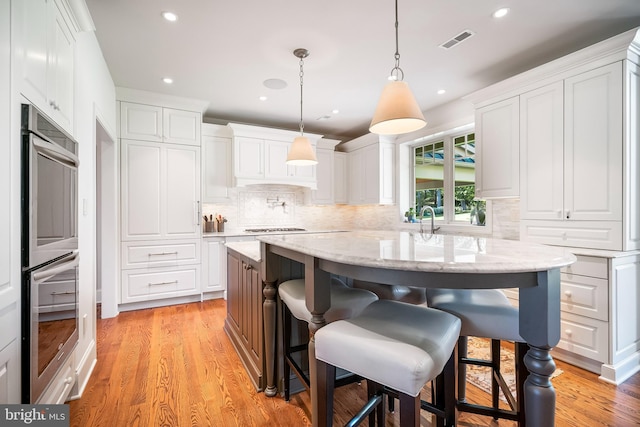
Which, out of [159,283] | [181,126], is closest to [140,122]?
[181,126]

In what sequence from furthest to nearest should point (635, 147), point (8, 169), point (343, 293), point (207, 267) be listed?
point (207, 267), point (635, 147), point (343, 293), point (8, 169)

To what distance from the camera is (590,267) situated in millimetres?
2236

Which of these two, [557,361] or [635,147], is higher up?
[635,147]

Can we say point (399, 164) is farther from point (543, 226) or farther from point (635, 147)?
point (635, 147)

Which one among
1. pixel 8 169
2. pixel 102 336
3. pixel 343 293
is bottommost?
pixel 102 336

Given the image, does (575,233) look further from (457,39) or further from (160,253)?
(160,253)

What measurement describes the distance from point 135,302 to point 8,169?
10.2 ft

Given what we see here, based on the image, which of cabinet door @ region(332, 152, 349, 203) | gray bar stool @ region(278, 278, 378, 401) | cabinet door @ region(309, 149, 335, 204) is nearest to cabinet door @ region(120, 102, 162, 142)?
cabinet door @ region(309, 149, 335, 204)

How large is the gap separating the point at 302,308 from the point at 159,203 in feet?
9.87

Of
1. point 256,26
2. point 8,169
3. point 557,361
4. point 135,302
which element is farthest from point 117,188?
point 557,361

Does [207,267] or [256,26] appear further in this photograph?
[207,267]

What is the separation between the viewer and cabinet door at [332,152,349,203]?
18.1 feet

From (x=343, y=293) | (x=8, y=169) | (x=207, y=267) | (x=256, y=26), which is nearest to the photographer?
(x=8, y=169)

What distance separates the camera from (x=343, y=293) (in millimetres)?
1688
